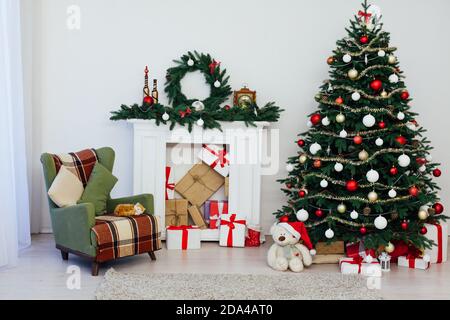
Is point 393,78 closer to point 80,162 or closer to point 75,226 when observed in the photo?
point 80,162

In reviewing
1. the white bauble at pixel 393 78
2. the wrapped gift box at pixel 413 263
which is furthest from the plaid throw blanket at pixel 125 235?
the white bauble at pixel 393 78

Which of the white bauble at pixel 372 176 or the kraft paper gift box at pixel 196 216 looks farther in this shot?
the kraft paper gift box at pixel 196 216

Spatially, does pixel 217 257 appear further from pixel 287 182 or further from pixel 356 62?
pixel 356 62

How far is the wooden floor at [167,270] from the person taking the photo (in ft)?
11.5

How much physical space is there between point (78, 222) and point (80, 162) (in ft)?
2.31

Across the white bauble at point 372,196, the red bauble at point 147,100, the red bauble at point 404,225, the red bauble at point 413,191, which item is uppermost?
the red bauble at point 147,100

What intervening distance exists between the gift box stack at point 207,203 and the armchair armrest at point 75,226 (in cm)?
112

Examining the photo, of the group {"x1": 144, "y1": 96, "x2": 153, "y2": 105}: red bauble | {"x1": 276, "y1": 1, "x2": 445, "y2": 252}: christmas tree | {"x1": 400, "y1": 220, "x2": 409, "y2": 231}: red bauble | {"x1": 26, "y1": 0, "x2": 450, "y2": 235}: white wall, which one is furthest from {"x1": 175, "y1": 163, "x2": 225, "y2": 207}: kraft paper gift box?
{"x1": 400, "y1": 220, "x2": 409, "y2": 231}: red bauble

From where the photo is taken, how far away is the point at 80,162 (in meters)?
4.49

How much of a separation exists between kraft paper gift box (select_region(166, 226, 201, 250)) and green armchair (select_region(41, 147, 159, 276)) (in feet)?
1.48

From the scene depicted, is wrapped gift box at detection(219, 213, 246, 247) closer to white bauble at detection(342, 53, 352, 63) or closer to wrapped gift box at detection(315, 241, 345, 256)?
wrapped gift box at detection(315, 241, 345, 256)

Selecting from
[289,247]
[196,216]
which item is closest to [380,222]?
[289,247]

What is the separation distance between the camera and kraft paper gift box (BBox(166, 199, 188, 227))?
516cm

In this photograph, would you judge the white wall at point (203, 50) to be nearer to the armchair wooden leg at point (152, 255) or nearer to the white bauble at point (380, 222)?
the armchair wooden leg at point (152, 255)
